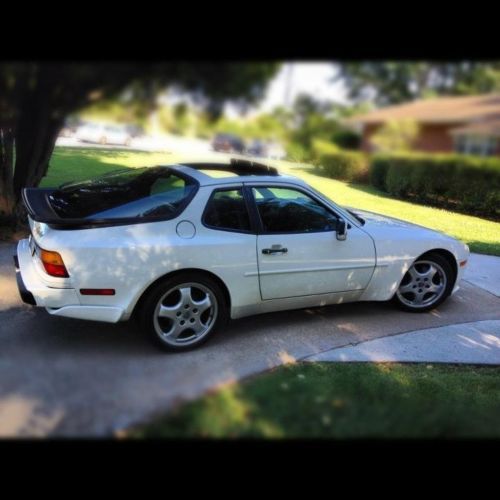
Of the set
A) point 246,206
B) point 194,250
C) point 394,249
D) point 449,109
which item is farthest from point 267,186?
point 449,109

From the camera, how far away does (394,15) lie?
1400 millimetres

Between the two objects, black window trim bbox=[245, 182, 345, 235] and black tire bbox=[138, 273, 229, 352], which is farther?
black window trim bbox=[245, 182, 345, 235]

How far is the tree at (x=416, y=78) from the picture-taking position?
1.45 m

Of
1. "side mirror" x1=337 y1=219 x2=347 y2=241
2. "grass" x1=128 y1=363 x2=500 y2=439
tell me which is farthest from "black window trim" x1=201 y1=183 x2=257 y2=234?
"grass" x1=128 y1=363 x2=500 y2=439

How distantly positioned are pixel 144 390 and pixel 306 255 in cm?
259

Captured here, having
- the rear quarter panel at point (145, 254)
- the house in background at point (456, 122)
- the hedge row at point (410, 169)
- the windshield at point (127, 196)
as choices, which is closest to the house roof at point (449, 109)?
the house in background at point (456, 122)

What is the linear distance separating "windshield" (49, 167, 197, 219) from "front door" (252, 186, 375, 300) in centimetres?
65

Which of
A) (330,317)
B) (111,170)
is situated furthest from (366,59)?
(330,317)

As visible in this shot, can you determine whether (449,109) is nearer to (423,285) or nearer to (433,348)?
(433,348)

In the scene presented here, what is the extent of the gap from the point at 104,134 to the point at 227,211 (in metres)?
2.04

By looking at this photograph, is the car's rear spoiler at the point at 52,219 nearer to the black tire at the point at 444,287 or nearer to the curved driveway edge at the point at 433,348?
the curved driveway edge at the point at 433,348

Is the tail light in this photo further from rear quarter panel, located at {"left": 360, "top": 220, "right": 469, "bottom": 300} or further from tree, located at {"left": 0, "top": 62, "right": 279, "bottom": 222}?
rear quarter panel, located at {"left": 360, "top": 220, "right": 469, "bottom": 300}

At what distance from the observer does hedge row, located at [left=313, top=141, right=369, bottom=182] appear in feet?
5.59

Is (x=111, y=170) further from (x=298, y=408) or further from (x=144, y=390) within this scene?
(x=298, y=408)
